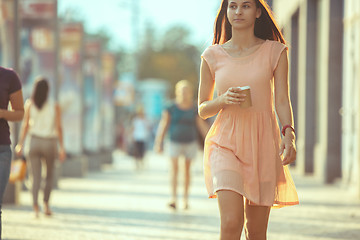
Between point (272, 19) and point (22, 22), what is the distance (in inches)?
467

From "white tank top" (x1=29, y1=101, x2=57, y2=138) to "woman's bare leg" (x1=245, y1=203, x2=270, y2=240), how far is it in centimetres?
618

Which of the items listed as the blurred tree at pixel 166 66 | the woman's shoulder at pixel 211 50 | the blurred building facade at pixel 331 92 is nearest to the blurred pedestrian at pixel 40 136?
the blurred building facade at pixel 331 92

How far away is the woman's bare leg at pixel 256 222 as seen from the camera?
16.4 ft

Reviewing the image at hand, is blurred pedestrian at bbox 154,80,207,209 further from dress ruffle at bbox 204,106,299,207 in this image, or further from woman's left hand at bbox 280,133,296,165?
woman's left hand at bbox 280,133,296,165

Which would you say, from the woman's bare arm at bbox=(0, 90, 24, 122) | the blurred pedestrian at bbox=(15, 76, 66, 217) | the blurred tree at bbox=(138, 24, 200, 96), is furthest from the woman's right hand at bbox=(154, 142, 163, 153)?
the blurred tree at bbox=(138, 24, 200, 96)

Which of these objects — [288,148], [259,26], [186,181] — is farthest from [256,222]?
[186,181]

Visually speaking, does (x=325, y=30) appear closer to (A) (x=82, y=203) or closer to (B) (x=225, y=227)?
(A) (x=82, y=203)

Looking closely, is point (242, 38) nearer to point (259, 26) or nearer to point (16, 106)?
point (259, 26)

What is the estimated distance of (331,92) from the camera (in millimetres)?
17203

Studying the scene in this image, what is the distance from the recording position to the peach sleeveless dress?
494cm

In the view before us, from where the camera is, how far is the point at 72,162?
814 inches

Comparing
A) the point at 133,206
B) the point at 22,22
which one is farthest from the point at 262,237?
the point at 22,22

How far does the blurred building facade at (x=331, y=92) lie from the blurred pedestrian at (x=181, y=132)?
2.93 metres

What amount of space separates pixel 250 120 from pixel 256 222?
24.3 inches
